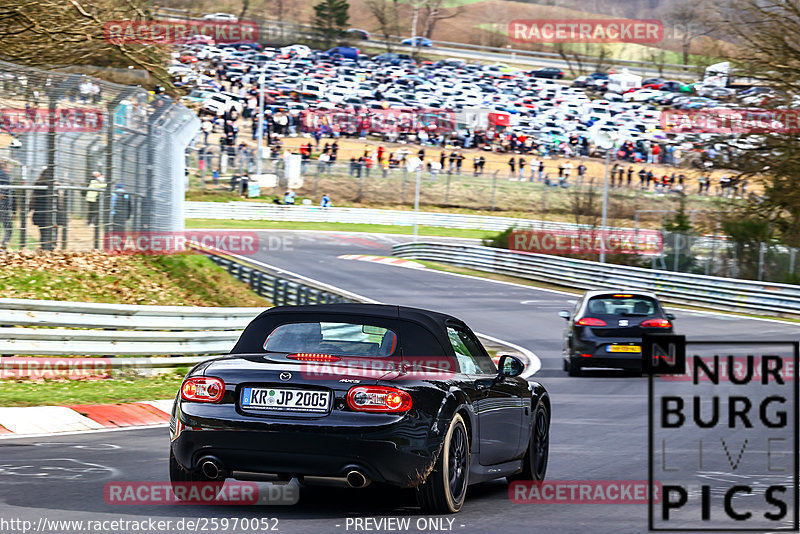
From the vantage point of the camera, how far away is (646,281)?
37.4 meters

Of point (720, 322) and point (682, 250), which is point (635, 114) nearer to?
point (682, 250)

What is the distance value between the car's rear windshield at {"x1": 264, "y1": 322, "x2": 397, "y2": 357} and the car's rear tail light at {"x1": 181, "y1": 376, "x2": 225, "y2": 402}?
22.1 inches

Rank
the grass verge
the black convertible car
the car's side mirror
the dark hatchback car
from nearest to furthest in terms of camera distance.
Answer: the black convertible car
the car's side mirror
the grass verge
the dark hatchback car

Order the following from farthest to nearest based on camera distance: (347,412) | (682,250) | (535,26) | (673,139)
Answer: (535,26)
(673,139)
(682,250)
(347,412)

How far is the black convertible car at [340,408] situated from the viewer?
21.4 ft

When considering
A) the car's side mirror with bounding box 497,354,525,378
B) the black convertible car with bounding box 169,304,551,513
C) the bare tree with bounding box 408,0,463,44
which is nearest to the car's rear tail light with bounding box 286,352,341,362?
the black convertible car with bounding box 169,304,551,513

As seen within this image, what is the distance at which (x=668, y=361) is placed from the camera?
20.0 meters

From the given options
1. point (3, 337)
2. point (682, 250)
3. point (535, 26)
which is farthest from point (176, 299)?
point (535, 26)

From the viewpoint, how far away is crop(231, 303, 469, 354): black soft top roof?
7.29 m

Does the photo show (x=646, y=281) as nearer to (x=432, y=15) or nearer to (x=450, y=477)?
(x=450, y=477)

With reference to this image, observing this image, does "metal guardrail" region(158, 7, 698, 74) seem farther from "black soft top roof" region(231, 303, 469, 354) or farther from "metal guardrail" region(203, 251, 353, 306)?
"black soft top roof" region(231, 303, 469, 354)

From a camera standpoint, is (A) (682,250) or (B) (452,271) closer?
(A) (682,250)

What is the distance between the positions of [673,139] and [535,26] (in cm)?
8018

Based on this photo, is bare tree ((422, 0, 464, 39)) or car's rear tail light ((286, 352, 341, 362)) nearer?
car's rear tail light ((286, 352, 341, 362))
